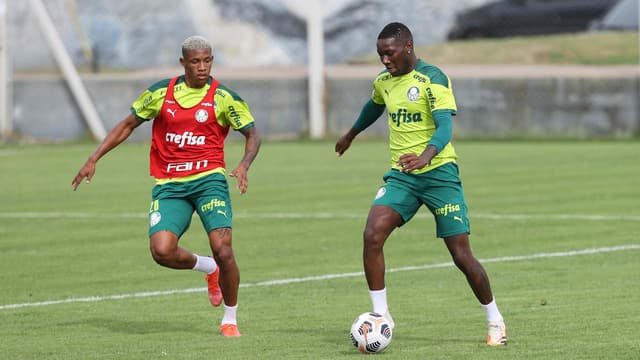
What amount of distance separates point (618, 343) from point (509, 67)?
26500 mm

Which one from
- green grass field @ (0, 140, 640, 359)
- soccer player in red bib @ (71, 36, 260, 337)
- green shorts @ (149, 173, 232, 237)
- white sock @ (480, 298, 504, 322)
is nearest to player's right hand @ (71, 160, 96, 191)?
soccer player in red bib @ (71, 36, 260, 337)

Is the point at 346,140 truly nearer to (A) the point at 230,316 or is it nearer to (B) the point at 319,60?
(A) the point at 230,316

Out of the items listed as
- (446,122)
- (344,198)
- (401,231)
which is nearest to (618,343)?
(446,122)

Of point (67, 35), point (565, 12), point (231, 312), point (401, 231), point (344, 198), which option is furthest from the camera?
point (67, 35)

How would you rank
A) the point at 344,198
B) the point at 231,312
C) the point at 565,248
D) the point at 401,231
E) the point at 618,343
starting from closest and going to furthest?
the point at 618,343 → the point at 231,312 → the point at 565,248 → the point at 401,231 → the point at 344,198

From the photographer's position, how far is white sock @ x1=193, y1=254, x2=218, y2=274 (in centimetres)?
1062

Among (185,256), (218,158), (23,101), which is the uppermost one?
(218,158)

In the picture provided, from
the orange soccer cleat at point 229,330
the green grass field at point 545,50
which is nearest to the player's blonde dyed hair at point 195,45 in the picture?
the orange soccer cleat at point 229,330

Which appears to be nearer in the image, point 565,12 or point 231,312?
Result: point 231,312

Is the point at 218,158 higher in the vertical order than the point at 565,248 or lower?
higher

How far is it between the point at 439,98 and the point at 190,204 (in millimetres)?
2144

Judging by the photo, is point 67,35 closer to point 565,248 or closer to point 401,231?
point 401,231

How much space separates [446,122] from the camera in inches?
371

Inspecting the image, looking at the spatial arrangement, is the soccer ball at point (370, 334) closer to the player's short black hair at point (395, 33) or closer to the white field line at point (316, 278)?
the player's short black hair at point (395, 33)
